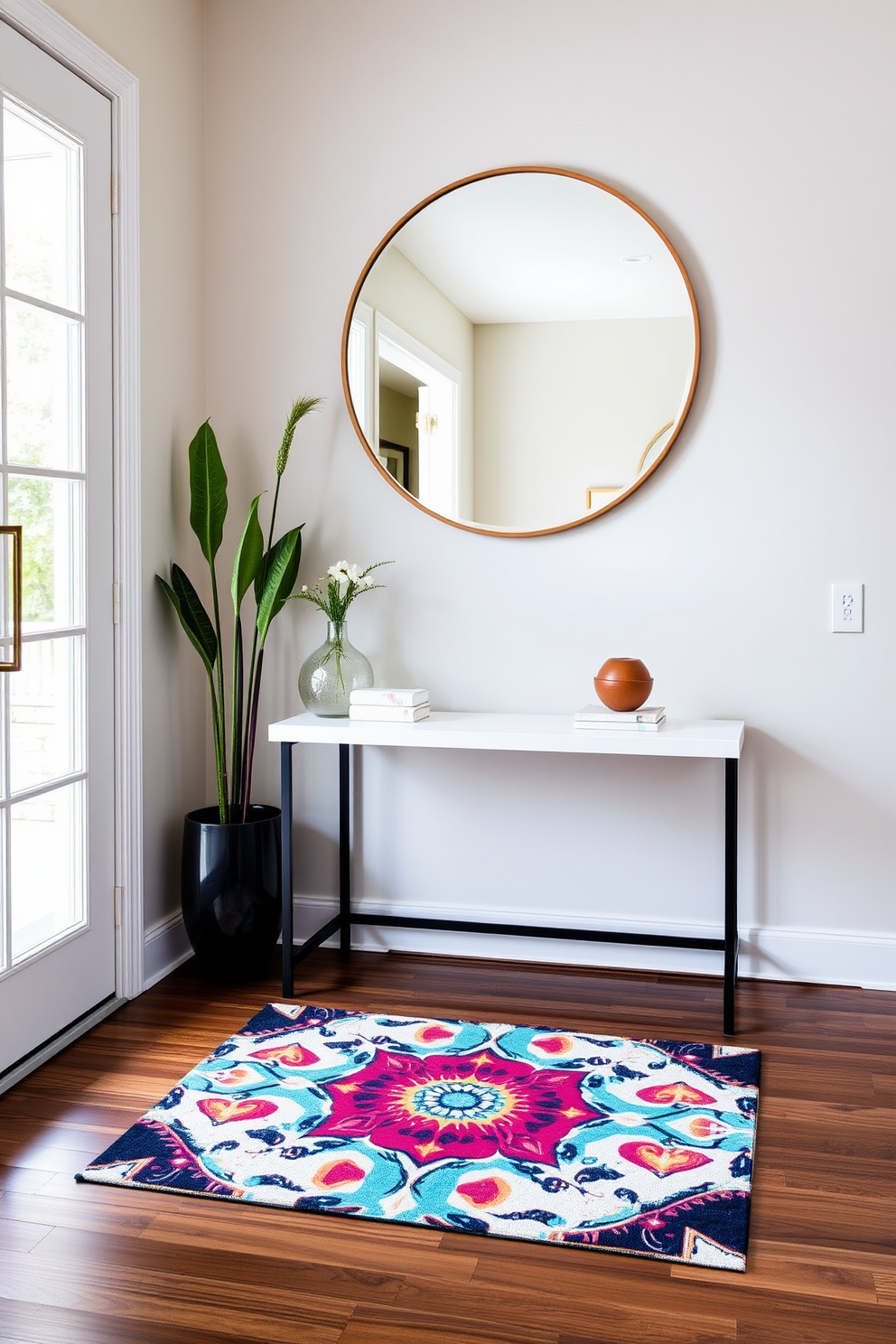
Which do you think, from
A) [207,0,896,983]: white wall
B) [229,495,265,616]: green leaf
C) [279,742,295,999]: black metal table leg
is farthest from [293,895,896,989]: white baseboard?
[229,495,265,616]: green leaf

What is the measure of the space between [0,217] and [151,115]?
835 millimetres

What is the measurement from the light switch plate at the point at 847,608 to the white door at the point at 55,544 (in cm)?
183

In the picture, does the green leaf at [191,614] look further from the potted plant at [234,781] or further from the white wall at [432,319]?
the white wall at [432,319]

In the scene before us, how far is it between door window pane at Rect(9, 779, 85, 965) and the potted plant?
1.14ft

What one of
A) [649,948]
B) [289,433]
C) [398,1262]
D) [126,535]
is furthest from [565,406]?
[398,1262]

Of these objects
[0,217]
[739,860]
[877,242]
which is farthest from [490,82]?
[739,860]

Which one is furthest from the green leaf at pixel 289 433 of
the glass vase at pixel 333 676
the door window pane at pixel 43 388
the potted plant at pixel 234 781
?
the door window pane at pixel 43 388

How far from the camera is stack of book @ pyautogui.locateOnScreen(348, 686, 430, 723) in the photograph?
9.58ft

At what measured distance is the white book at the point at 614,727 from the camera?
108 inches

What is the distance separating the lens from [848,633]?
296cm

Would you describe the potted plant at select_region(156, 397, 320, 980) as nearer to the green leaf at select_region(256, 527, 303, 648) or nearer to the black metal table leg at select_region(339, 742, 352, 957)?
the green leaf at select_region(256, 527, 303, 648)

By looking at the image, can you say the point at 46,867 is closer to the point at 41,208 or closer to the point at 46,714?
the point at 46,714

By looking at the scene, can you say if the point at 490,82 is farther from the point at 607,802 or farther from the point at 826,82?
the point at 607,802

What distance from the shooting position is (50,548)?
102 inches
